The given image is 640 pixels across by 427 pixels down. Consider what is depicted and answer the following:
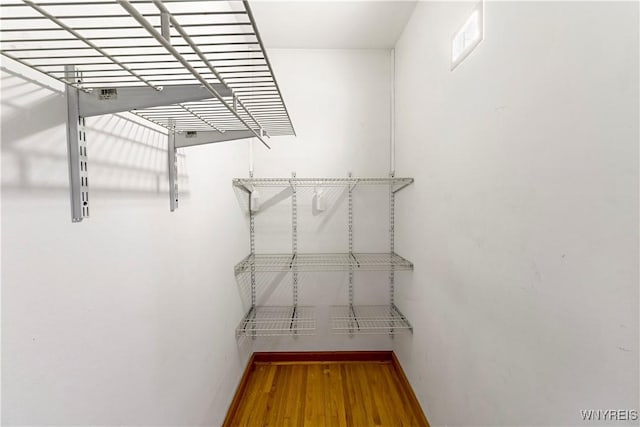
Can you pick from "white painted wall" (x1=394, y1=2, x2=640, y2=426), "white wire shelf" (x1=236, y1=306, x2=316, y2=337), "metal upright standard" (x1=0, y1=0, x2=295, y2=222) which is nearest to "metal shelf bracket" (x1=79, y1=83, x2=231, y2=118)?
"metal upright standard" (x1=0, y1=0, x2=295, y2=222)

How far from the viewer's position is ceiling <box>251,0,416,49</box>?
1594 millimetres

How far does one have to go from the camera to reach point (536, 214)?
2.45 ft

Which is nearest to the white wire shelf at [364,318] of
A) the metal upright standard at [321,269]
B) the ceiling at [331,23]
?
the metal upright standard at [321,269]

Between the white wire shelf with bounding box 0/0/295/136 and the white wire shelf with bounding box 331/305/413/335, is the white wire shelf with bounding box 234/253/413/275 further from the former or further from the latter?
the white wire shelf with bounding box 0/0/295/136

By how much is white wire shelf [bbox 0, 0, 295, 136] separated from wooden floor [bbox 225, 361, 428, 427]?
1.68m

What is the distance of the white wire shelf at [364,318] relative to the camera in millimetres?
2010

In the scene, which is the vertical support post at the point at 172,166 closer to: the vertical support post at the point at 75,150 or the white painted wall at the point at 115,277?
the white painted wall at the point at 115,277

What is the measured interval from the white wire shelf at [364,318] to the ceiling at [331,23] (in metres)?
2.02

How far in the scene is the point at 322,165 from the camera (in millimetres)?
2086

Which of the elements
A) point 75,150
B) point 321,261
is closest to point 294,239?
point 321,261

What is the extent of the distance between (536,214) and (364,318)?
1590 millimetres

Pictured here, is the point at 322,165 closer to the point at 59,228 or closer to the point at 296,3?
the point at 296,3

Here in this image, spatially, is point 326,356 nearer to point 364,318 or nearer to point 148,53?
point 364,318

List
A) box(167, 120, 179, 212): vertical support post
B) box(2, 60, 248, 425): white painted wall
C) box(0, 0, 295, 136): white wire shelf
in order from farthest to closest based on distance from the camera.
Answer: box(167, 120, 179, 212): vertical support post, box(2, 60, 248, 425): white painted wall, box(0, 0, 295, 136): white wire shelf
